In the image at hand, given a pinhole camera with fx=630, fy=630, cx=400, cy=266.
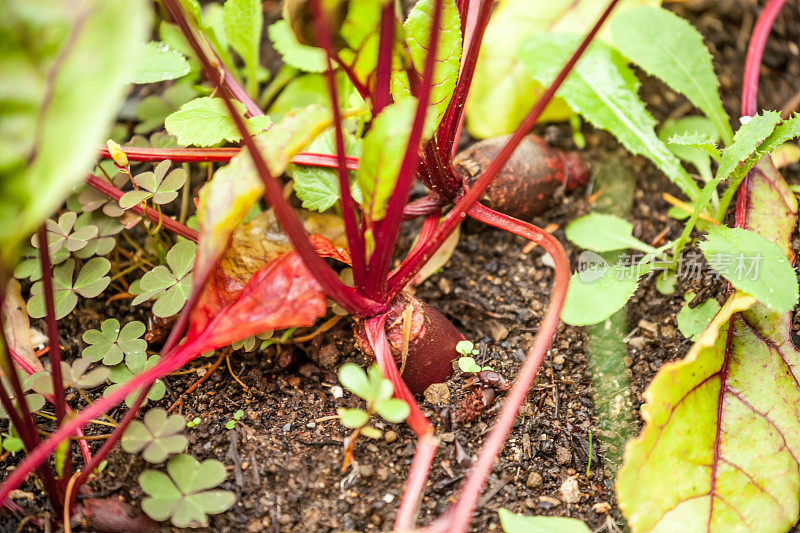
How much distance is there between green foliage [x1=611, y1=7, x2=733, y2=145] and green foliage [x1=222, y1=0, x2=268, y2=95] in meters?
0.85

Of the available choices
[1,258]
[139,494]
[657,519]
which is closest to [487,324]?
[657,519]

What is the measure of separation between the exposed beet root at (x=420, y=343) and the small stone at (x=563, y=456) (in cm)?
25

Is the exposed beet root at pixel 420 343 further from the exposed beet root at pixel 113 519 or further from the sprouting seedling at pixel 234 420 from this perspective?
the exposed beet root at pixel 113 519

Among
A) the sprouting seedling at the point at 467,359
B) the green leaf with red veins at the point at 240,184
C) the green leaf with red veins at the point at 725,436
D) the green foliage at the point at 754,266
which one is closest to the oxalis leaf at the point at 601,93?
the green foliage at the point at 754,266

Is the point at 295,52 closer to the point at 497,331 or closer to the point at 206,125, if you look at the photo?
the point at 206,125

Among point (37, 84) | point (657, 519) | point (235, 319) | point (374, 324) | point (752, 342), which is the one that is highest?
point (37, 84)

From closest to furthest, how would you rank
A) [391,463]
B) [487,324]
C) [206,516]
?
[206,516] → [391,463] → [487,324]

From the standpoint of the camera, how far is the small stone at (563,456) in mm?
1148

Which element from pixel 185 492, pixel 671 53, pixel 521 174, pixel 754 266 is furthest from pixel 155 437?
pixel 671 53

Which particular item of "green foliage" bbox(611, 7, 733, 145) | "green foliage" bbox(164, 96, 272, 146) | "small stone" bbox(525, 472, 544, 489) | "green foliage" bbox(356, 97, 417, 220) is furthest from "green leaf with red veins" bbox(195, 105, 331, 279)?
"green foliage" bbox(611, 7, 733, 145)

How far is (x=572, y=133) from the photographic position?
1691mm

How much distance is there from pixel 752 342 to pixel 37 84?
1.24 m

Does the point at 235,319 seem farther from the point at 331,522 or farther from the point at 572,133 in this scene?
the point at 572,133

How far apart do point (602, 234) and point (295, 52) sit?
0.85m
